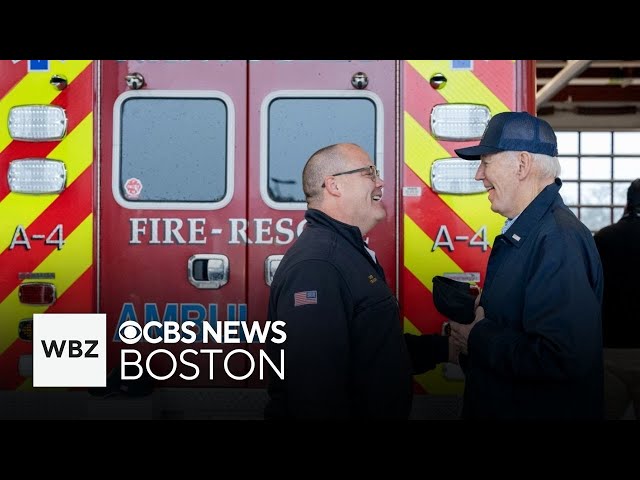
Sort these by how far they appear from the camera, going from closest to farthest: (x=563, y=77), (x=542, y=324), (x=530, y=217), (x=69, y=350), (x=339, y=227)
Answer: (x=542, y=324) → (x=530, y=217) → (x=339, y=227) → (x=69, y=350) → (x=563, y=77)

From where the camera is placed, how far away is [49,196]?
298cm

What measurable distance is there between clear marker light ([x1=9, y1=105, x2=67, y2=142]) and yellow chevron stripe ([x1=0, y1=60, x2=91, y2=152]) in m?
0.03

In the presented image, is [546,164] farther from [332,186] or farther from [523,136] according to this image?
[332,186]

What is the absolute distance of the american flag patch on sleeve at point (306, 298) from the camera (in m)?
1.93

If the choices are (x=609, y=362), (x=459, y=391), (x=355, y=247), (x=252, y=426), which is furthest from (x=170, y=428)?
(x=609, y=362)

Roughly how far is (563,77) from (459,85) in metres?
Result: 7.36

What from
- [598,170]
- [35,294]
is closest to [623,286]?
[35,294]

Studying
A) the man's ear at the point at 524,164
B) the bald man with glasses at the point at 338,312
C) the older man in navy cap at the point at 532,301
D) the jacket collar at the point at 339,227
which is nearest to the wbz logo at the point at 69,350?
the bald man with glasses at the point at 338,312

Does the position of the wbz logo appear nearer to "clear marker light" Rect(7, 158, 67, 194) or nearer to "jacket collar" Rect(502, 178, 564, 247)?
"clear marker light" Rect(7, 158, 67, 194)

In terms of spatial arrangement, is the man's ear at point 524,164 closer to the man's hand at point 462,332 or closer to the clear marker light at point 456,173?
the man's hand at point 462,332

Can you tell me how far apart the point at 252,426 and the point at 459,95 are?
1577 millimetres

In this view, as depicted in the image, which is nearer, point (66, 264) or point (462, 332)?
point (462, 332)
